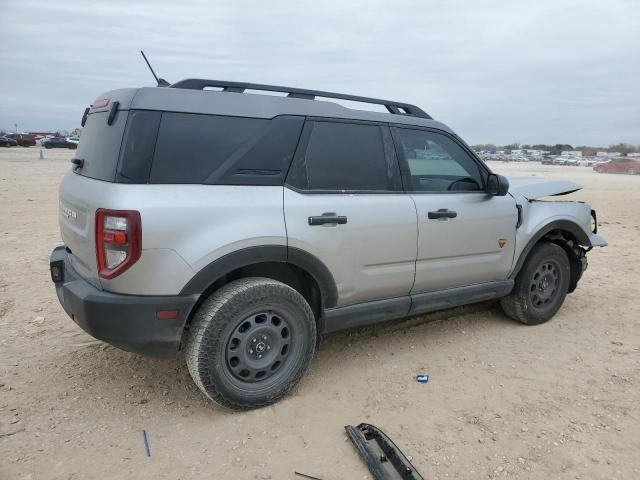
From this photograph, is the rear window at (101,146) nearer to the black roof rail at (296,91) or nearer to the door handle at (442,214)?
the black roof rail at (296,91)

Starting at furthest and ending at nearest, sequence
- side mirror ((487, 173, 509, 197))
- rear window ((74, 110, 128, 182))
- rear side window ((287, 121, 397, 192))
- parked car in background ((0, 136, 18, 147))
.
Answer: parked car in background ((0, 136, 18, 147)), side mirror ((487, 173, 509, 197)), rear side window ((287, 121, 397, 192)), rear window ((74, 110, 128, 182))

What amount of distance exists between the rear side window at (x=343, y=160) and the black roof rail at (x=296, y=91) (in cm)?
25

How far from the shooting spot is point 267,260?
119 inches

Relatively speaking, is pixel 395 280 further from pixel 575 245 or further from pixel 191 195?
pixel 575 245

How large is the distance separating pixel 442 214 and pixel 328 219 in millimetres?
1027

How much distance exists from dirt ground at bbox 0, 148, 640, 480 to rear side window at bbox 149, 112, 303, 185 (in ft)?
4.87

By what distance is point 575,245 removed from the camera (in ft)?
15.9

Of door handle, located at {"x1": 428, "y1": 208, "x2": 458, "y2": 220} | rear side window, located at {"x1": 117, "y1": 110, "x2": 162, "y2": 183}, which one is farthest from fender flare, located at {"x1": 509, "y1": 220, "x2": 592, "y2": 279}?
rear side window, located at {"x1": 117, "y1": 110, "x2": 162, "y2": 183}

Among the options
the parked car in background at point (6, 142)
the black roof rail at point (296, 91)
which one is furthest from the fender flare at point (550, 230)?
the parked car in background at point (6, 142)

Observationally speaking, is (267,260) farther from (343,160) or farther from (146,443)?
(146,443)

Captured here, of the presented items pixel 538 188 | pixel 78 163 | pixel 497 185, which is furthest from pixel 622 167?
pixel 78 163

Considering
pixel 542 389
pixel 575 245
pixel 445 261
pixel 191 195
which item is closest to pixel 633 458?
pixel 542 389

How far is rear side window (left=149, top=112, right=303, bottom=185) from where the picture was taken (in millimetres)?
2814

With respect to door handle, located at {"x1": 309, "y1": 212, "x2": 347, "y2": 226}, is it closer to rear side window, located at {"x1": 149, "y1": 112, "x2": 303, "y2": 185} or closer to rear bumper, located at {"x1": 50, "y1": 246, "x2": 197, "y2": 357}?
rear side window, located at {"x1": 149, "y1": 112, "x2": 303, "y2": 185}
